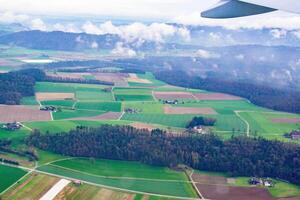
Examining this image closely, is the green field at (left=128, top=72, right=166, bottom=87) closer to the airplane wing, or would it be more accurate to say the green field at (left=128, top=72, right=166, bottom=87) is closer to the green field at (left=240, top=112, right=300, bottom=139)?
the green field at (left=240, top=112, right=300, bottom=139)

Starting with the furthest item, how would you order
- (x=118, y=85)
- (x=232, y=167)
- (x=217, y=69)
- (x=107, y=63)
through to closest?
(x=107, y=63) < (x=217, y=69) < (x=118, y=85) < (x=232, y=167)

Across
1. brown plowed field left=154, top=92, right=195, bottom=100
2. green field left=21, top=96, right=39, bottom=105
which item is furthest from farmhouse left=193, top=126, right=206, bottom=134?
green field left=21, top=96, right=39, bottom=105

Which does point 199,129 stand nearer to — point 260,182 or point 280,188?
point 260,182

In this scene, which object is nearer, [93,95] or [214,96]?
[93,95]

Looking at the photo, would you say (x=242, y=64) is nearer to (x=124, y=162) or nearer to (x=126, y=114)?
(x=126, y=114)

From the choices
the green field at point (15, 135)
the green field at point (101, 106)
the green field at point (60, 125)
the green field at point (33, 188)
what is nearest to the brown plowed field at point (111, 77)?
the green field at point (101, 106)

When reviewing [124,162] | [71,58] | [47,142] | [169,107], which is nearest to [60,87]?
[169,107]

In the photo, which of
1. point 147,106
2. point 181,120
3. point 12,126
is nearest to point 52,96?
point 147,106
